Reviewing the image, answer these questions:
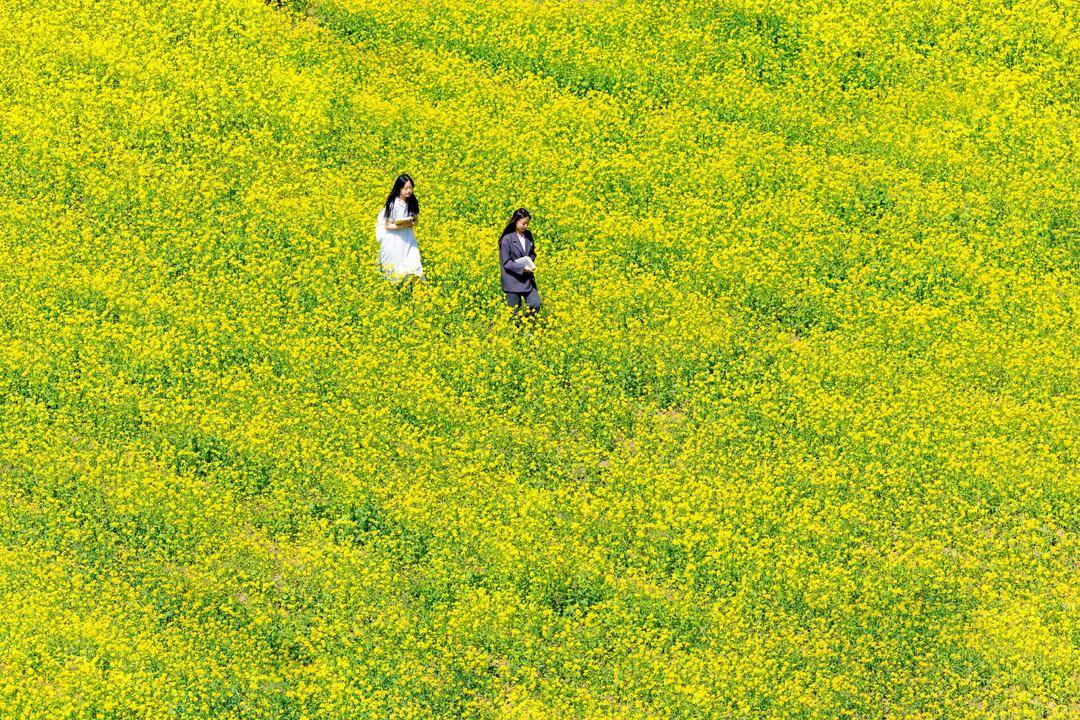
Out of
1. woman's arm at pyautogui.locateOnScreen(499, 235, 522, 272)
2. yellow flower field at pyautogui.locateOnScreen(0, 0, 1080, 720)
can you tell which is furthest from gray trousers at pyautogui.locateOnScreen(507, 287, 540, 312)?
woman's arm at pyautogui.locateOnScreen(499, 235, 522, 272)

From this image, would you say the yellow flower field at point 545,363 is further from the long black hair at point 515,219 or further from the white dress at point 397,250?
the long black hair at point 515,219

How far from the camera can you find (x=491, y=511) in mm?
16250

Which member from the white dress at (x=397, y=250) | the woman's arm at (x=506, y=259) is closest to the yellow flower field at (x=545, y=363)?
the white dress at (x=397, y=250)

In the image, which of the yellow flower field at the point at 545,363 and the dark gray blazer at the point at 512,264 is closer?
the yellow flower field at the point at 545,363

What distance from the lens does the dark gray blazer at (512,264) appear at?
17.9 m

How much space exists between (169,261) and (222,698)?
6.76 metres

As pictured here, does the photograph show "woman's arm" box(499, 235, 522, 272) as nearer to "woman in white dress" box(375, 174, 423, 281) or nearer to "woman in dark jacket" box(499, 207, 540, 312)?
"woman in dark jacket" box(499, 207, 540, 312)

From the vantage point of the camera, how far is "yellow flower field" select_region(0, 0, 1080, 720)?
15.0m

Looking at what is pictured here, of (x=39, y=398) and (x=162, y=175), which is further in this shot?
(x=162, y=175)

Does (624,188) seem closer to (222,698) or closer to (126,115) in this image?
(126,115)

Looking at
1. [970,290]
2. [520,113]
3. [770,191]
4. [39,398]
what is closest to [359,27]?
[520,113]

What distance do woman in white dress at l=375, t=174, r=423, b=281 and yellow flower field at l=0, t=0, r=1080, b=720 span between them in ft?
1.14

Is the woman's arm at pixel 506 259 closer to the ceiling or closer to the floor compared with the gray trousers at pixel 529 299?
closer to the ceiling

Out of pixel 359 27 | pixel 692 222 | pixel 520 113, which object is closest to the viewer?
pixel 692 222
